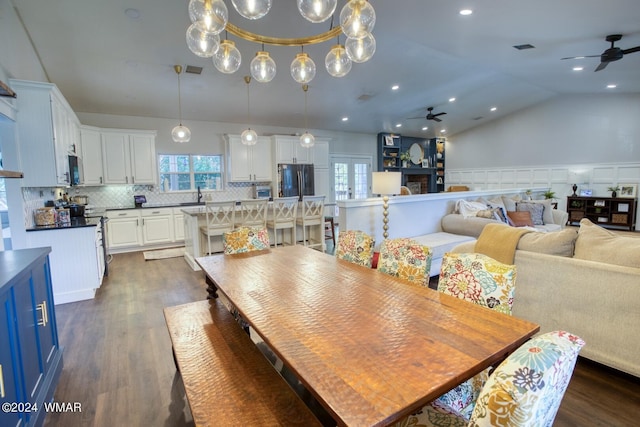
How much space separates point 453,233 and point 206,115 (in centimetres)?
548

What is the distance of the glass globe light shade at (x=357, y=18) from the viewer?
1807 mm

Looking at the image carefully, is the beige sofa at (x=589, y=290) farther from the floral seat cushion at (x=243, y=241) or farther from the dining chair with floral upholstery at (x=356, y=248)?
the floral seat cushion at (x=243, y=241)

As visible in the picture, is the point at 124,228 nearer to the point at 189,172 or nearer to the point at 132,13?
the point at 189,172

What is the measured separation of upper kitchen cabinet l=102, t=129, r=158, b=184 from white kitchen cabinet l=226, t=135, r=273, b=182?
1547 mm

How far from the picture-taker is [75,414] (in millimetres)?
1905

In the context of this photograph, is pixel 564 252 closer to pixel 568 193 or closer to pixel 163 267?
pixel 163 267

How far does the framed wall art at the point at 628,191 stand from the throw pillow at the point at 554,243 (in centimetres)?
776

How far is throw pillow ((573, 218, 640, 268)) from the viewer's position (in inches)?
79.6

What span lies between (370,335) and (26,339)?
188 cm

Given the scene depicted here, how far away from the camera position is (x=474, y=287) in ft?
5.38

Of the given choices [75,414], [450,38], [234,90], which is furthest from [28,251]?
[450,38]

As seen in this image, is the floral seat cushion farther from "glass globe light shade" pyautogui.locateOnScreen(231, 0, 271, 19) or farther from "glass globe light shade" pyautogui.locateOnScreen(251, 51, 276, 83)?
"glass globe light shade" pyautogui.locateOnScreen(231, 0, 271, 19)

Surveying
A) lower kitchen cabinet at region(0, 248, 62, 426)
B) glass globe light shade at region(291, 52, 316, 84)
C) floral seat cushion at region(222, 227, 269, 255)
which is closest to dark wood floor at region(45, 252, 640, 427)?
lower kitchen cabinet at region(0, 248, 62, 426)

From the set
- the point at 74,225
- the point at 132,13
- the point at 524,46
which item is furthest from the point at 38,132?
the point at 524,46
